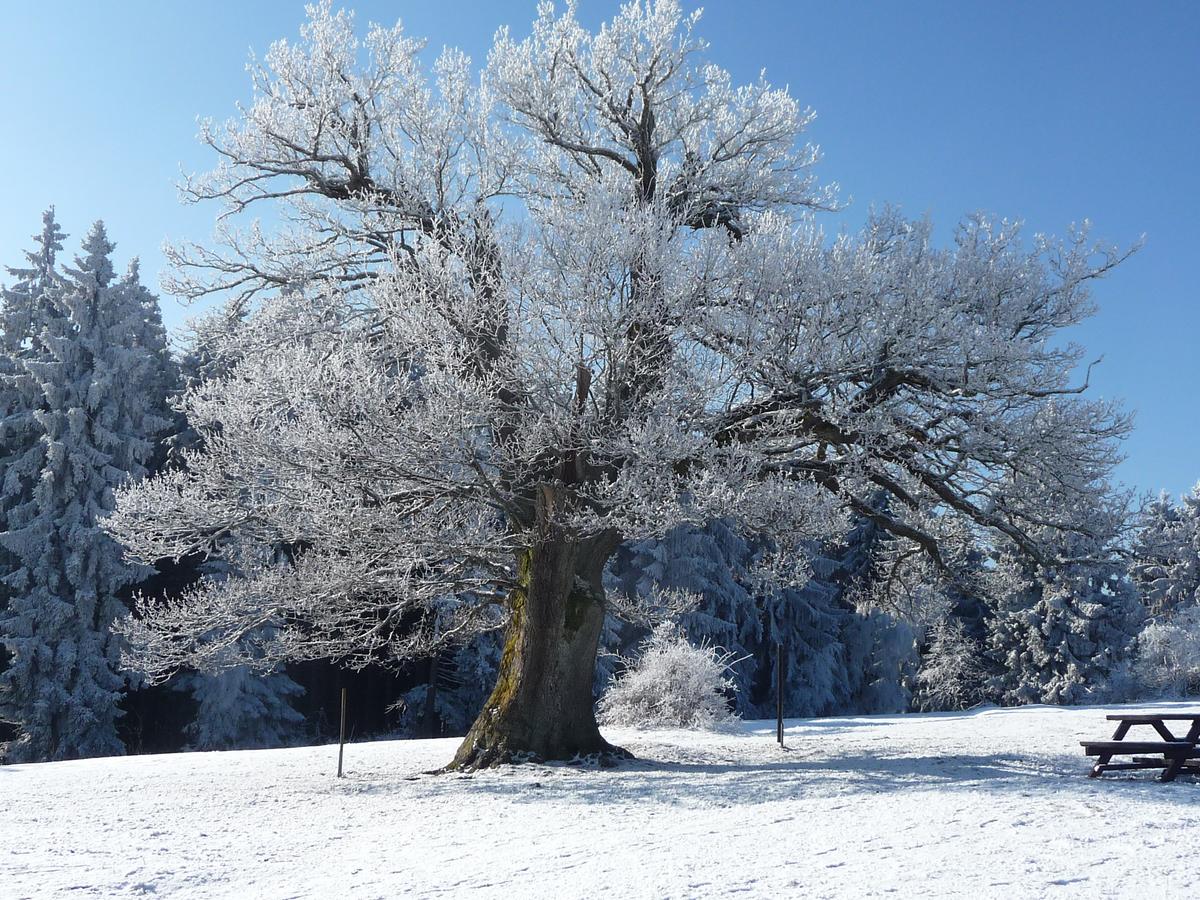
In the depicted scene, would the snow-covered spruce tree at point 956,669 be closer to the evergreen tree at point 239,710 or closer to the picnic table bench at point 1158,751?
the evergreen tree at point 239,710

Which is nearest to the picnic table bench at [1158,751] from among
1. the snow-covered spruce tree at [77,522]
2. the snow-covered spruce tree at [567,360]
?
the snow-covered spruce tree at [567,360]

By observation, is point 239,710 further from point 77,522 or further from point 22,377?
point 22,377

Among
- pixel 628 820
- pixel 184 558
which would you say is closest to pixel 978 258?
pixel 628 820

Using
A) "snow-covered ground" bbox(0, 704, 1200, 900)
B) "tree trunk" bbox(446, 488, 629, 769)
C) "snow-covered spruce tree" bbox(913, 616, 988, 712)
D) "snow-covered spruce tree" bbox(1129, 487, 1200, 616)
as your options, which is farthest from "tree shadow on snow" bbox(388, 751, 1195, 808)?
"snow-covered spruce tree" bbox(1129, 487, 1200, 616)

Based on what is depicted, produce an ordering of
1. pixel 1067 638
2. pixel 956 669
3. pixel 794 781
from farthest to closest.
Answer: pixel 956 669
pixel 1067 638
pixel 794 781

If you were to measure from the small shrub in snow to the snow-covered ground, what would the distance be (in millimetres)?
4905

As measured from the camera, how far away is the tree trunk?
36.6ft

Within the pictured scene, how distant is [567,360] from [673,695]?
8549mm

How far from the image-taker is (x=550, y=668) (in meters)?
11.3

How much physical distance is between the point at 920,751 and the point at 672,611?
13.3ft

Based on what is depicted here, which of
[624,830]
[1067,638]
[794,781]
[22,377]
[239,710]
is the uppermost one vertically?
[22,377]

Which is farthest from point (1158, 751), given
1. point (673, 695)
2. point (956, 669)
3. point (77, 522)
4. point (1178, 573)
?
point (1178, 573)

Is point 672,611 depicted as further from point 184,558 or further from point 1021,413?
point 184,558

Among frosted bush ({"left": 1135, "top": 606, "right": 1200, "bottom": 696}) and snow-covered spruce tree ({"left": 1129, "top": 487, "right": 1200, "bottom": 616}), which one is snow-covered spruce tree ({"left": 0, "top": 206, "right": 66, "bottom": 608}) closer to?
frosted bush ({"left": 1135, "top": 606, "right": 1200, "bottom": 696})
